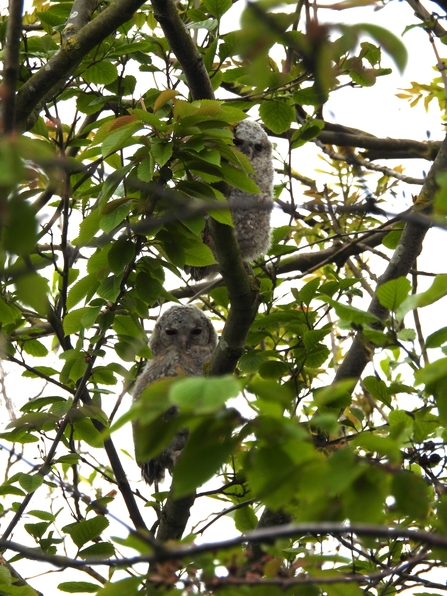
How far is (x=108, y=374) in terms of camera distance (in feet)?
9.27

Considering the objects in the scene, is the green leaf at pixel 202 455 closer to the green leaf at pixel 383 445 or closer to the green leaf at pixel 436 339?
the green leaf at pixel 383 445

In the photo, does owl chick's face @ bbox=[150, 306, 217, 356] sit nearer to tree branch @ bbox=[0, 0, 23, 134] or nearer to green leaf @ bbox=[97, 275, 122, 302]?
green leaf @ bbox=[97, 275, 122, 302]

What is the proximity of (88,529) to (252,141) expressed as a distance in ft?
7.62

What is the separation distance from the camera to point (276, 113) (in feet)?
9.57

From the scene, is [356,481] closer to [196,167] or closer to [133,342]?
[196,167]

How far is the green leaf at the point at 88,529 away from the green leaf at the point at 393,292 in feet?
4.50

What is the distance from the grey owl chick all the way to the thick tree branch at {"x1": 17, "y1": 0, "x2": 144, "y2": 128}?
1264 millimetres

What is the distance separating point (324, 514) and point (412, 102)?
3.51 metres

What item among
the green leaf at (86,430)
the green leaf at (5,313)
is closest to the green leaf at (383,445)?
the green leaf at (86,430)

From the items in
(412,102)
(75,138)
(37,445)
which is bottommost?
(37,445)

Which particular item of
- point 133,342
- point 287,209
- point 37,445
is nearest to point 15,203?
point 287,209

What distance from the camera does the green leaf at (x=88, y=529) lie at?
2508mm

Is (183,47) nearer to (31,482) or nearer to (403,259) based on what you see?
(403,259)

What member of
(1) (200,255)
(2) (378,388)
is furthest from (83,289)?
(2) (378,388)
